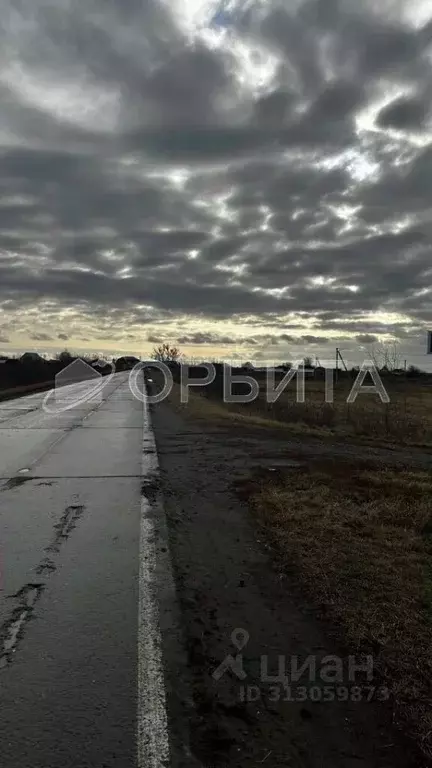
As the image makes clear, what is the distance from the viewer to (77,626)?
479 centimetres

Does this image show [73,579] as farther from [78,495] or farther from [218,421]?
[218,421]

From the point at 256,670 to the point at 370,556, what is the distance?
2919 millimetres

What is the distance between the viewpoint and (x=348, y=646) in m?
4.56

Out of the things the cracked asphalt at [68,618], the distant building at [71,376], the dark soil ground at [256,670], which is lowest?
the dark soil ground at [256,670]

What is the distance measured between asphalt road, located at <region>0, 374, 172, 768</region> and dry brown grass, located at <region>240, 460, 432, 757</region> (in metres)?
1.47

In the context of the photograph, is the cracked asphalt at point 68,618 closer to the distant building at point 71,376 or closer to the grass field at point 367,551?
the grass field at point 367,551

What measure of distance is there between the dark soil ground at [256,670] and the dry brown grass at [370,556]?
0.64 ft

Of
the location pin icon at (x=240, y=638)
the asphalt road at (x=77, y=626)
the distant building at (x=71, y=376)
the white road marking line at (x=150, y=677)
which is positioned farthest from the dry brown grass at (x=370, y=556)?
the distant building at (x=71, y=376)

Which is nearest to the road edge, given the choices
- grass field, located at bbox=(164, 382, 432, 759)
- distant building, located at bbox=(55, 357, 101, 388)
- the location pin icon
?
the location pin icon

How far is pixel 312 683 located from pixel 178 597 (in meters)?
1.69

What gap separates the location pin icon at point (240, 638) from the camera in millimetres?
4562

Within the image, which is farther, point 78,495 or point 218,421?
point 218,421

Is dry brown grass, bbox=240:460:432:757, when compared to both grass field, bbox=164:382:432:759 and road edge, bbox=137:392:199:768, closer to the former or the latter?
grass field, bbox=164:382:432:759

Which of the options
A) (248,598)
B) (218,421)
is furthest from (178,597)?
(218,421)
